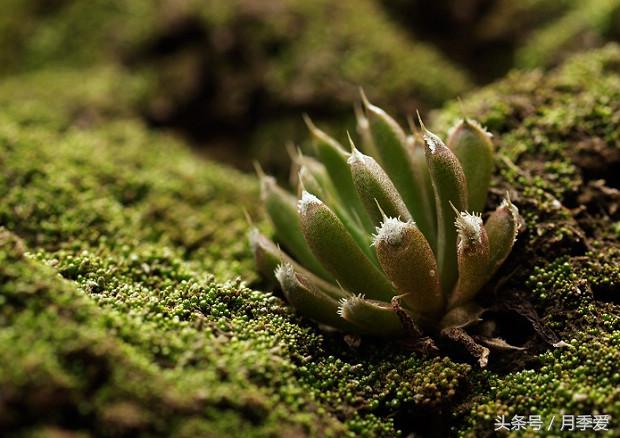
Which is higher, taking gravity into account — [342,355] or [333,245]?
[333,245]

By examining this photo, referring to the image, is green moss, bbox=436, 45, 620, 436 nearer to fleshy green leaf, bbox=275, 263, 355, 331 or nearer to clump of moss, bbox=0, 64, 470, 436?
clump of moss, bbox=0, 64, 470, 436

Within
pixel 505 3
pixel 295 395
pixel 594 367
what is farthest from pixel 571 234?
pixel 505 3

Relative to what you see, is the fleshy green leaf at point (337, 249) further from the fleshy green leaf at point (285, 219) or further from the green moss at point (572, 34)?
the green moss at point (572, 34)

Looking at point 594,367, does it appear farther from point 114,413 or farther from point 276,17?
point 276,17

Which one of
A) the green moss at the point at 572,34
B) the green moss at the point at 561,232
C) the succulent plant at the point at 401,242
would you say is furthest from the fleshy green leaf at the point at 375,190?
the green moss at the point at 572,34

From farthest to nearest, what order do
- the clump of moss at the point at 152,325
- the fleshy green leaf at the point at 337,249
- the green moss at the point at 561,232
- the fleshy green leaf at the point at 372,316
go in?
1. the fleshy green leaf at the point at 337,249
2. the fleshy green leaf at the point at 372,316
3. the green moss at the point at 561,232
4. the clump of moss at the point at 152,325

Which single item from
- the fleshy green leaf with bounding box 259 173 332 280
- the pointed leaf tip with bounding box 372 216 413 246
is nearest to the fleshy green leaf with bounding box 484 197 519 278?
the pointed leaf tip with bounding box 372 216 413 246
